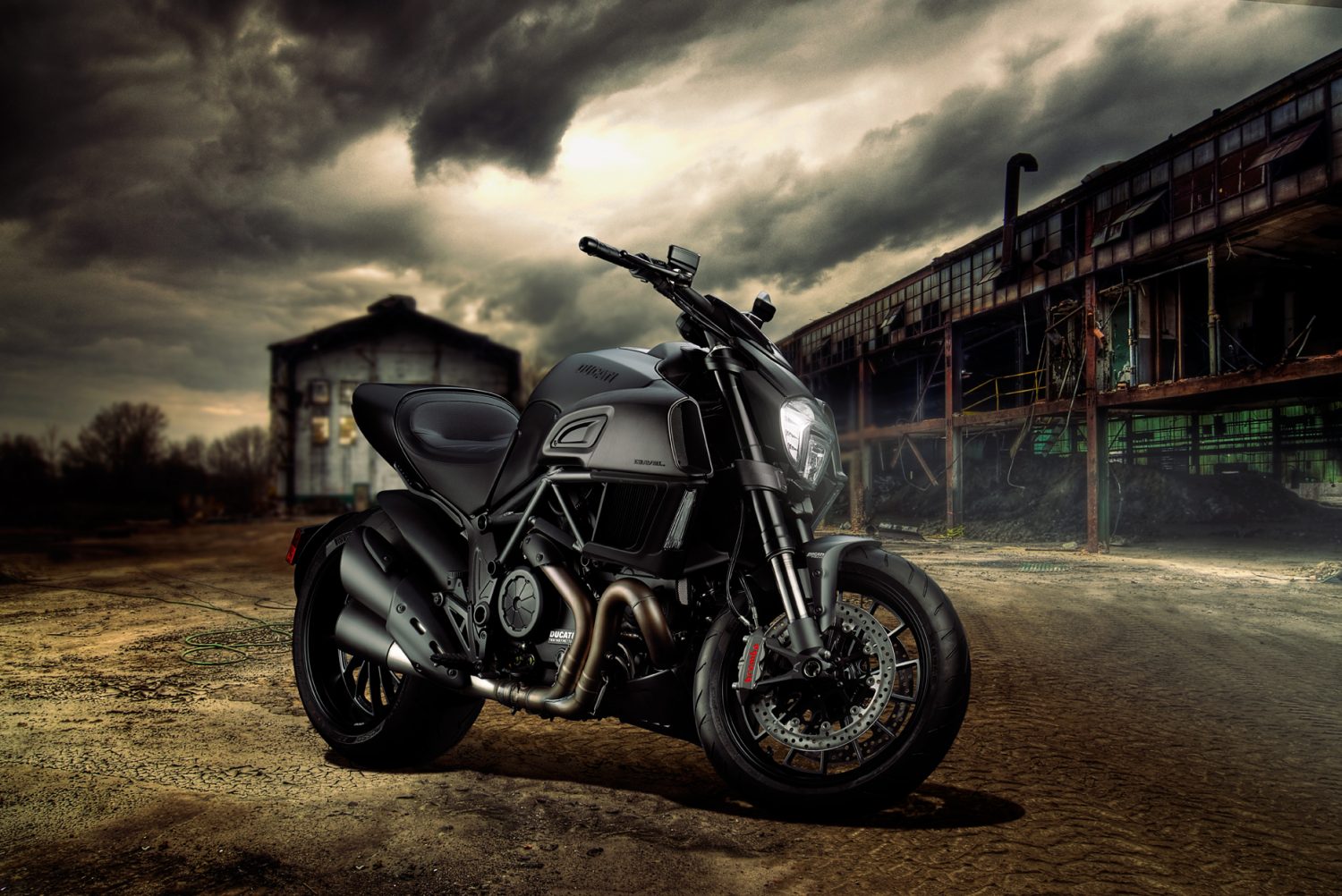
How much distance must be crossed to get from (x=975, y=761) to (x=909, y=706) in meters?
0.83

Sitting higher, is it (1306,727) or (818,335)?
(818,335)

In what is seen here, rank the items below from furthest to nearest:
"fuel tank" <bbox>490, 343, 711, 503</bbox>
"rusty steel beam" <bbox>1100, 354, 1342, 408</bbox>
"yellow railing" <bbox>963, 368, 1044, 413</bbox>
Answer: "yellow railing" <bbox>963, 368, 1044, 413</bbox> < "rusty steel beam" <bbox>1100, 354, 1342, 408</bbox> < "fuel tank" <bbox>490, 343, 711, 503</bbox>

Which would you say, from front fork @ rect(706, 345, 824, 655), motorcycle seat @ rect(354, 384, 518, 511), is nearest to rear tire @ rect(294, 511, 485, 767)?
motorcycle seat @ rect(354, 384, 518, 511)

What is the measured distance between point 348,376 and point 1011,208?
77.6ft

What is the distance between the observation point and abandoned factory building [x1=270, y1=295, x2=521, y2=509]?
98.9ft

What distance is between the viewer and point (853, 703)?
2.43m

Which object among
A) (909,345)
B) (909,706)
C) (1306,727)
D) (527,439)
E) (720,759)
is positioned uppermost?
(909,345)

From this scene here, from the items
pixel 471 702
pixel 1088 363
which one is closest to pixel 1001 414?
pixel 1088 363

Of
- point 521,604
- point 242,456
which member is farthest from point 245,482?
point 521,604

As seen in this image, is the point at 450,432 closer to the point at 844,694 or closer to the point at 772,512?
the point at 772,512

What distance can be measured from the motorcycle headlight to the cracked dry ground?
42.4 inches

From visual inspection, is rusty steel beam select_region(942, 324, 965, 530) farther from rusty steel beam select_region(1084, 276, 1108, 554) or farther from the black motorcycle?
the black motorcycle

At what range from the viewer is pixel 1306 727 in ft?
11.8

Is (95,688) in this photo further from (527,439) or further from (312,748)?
(527,439)
